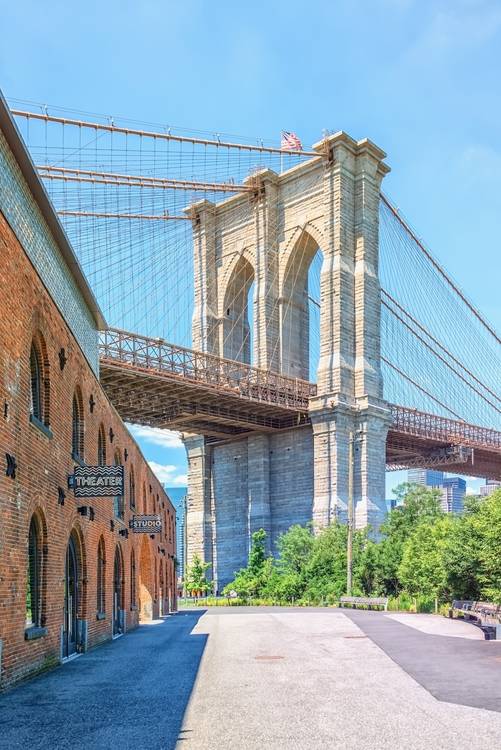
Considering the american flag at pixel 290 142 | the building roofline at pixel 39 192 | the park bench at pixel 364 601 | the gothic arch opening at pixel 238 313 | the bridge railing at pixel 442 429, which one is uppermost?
the american flag at pixel 290 142

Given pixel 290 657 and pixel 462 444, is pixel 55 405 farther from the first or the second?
pixel 462 444

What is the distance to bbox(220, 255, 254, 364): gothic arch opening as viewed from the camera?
213 ft

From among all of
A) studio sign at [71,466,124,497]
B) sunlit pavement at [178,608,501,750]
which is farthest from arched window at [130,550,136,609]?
studio sign at [71,466,124,497]

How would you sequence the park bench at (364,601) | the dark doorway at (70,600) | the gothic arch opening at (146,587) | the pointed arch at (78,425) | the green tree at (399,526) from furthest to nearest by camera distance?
the green tree at (399,526) → the park bench at (364,601) → the gothic arch opening at (146,587) → the pointed arch at (78,425) → the dark doorway at (70,600)

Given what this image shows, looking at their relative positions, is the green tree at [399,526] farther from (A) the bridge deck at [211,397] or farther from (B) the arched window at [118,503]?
(B) the arched window at [118,503]

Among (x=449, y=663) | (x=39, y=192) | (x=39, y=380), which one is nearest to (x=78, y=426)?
(x=39, y=380)

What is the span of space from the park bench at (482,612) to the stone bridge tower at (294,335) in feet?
85.4

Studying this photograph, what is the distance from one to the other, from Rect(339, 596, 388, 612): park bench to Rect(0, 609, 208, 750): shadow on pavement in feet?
62.3

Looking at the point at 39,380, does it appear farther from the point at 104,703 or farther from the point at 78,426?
the point at 104,703

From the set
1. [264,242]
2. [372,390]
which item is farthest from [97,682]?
[264,242]

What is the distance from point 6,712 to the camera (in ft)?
31.7

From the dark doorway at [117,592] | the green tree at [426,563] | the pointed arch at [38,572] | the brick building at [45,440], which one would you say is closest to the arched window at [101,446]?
the brick building at [45,440]

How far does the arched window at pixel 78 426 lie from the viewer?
56.6ft

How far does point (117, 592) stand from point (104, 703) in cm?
1263
